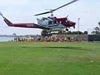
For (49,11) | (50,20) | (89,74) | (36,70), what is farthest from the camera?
(50,20)

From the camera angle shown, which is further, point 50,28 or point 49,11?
point 50,28

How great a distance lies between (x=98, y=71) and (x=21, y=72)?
359cm

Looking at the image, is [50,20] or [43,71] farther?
[50,20]

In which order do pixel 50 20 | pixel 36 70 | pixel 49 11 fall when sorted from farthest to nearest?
pixel 50 20, pixel 49 11, pixel 36 70

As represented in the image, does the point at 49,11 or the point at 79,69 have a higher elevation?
the point at 49,11

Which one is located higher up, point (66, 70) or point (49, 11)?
point (49, 11)

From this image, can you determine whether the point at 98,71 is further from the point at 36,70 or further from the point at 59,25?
the point at 59,25

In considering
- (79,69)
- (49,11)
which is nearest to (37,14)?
(49,11)

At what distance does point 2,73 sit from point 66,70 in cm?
319

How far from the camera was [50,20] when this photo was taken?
188ft

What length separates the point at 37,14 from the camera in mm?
53938

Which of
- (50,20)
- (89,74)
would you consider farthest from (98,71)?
(50,20)

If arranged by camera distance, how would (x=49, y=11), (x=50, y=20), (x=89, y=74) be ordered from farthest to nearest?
(x=50, y=20)
(x=49, y=11)
(x=89, y=74)

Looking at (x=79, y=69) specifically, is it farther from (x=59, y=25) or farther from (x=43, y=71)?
(x=59, y=25)
